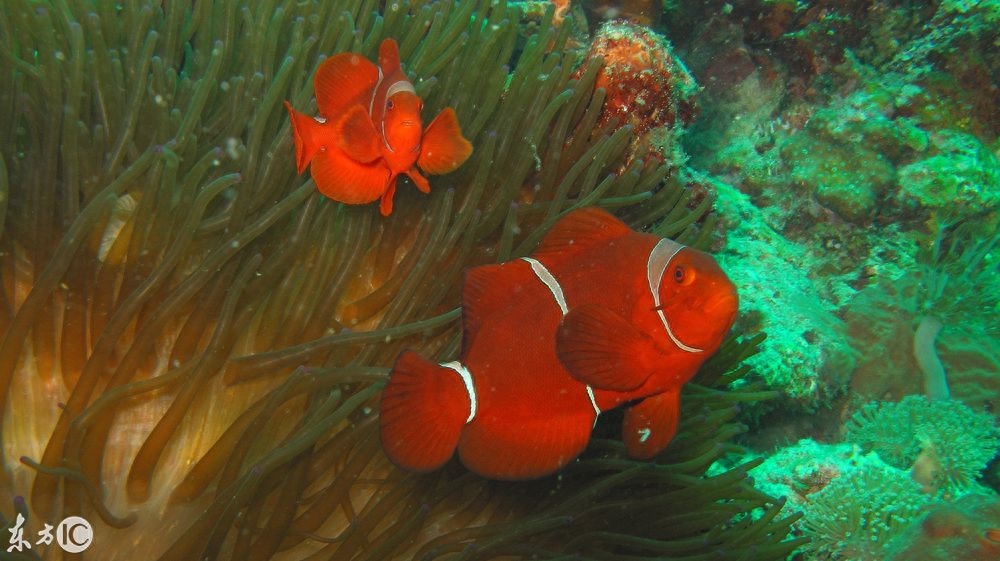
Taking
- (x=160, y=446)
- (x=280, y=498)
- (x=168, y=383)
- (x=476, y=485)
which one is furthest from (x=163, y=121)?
(x=476, y=485)

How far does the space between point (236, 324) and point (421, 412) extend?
80 centimetres

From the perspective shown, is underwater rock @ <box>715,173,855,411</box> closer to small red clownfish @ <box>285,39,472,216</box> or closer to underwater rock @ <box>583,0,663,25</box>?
underwater rock @ <box>583,0,663,25</box>

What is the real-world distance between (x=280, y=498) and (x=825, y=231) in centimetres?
439

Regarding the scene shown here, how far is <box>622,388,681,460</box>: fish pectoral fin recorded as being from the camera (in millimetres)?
1591

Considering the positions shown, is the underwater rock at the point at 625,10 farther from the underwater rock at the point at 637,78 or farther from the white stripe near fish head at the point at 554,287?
the white stripe near fish head at the point at 554,287

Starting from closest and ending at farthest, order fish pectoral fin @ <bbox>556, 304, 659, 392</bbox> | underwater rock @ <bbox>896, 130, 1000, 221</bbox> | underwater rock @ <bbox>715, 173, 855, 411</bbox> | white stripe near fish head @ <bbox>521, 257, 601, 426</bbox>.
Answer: fish pectoral fin @ <bbox>556, 304, 659, 392</bbox>, white stripe near fish head @ <bbox>521, 257, 601, 426</bbox>, underwater rock @ <bbox>715, 173, 855, 411</bbox>, underwater rock @ <bbox>896, 130, 1000, 221</bbox>

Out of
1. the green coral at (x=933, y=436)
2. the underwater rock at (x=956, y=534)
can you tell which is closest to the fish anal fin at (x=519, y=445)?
the underwater rock at (x=956, y=534)

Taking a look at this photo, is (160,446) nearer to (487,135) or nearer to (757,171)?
(487,135)

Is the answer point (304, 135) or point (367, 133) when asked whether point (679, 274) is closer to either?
point (367, 133)

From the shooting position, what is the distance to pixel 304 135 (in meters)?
2.03

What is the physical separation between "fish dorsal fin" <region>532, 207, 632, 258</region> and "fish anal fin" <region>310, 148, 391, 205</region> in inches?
26.3

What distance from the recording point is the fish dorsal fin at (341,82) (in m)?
2.07

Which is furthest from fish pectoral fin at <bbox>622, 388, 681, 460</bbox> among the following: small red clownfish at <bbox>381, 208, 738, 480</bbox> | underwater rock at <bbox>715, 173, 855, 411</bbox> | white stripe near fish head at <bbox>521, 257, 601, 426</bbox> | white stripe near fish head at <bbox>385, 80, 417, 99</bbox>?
underwater rock at <bbox>715, 173, 855, 411</bbox>

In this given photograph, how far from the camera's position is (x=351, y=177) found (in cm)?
201
